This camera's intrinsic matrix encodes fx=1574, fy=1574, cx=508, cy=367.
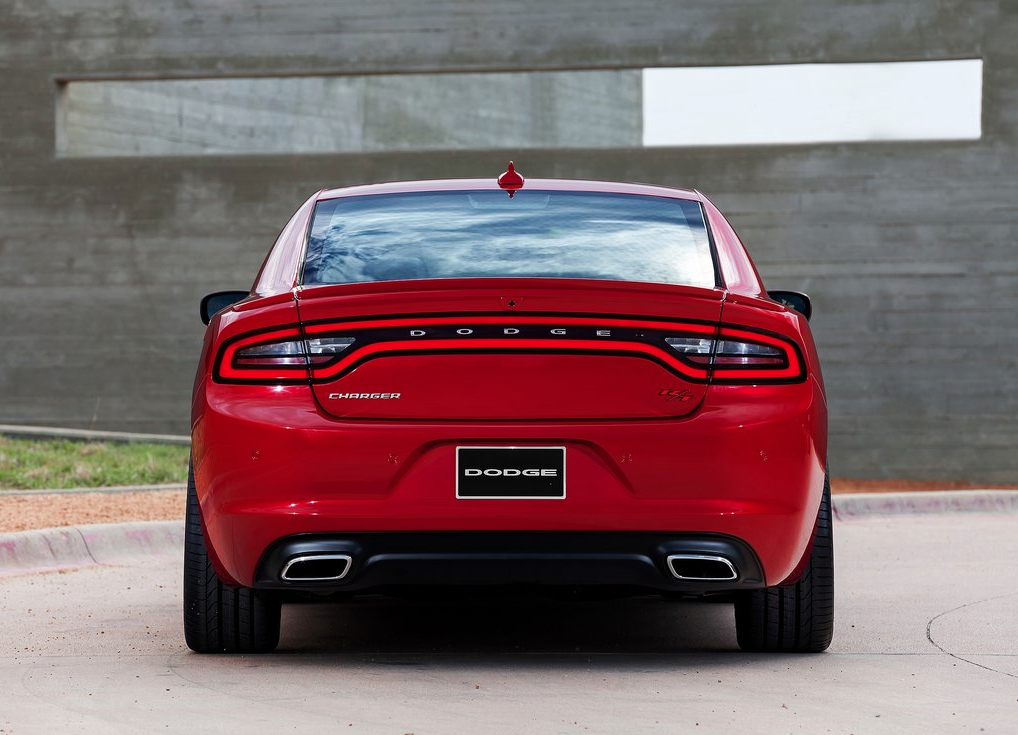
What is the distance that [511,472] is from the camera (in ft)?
→ 14.7

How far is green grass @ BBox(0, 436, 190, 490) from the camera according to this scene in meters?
11.9

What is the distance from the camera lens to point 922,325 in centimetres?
1622

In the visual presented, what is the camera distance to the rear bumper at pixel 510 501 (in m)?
4.46

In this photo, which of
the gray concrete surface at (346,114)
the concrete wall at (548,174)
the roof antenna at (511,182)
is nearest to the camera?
the roof antenna at (511,182)

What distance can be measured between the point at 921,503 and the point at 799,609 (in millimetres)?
6770

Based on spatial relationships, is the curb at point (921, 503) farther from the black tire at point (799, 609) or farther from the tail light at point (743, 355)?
the tail light at point (743, 355)

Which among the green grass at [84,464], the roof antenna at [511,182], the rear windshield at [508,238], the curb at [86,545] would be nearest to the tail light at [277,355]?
the rear windshield at [508,238]

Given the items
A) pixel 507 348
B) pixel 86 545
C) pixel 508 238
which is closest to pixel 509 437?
pixel 507 348

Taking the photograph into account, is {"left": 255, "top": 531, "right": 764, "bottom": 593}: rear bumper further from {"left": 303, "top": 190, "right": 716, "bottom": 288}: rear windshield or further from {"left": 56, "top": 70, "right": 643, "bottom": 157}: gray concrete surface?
{"left": 56, "top": 70, "right": 643, "bottom": 157}: gray concrete surface

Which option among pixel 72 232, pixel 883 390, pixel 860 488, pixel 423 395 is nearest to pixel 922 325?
pixel 883 390

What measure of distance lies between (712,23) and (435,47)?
9.39 ft

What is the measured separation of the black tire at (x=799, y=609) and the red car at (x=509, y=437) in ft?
1.17

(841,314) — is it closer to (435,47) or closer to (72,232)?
(435,47)

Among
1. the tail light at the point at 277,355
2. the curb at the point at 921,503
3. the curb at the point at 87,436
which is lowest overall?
the curb at the point at 921,503
